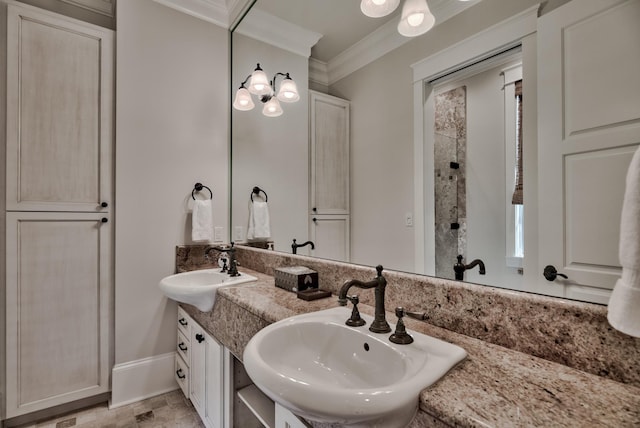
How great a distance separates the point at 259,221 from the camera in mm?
2111

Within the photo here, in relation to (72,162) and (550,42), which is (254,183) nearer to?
(72,162)

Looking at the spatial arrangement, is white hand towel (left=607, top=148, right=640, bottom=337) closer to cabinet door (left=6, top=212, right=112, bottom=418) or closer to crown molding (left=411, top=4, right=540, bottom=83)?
crown molding (left=411, top=4, right=540, bottom=83)

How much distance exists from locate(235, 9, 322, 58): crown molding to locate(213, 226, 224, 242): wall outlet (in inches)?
50.9

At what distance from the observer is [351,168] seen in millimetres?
1412

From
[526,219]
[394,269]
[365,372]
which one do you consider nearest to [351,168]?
[394,269]

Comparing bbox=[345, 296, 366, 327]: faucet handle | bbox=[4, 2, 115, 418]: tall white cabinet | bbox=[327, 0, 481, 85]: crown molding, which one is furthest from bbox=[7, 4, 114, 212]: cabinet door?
bbox=[345, 296, 366, 327]: faucet handle

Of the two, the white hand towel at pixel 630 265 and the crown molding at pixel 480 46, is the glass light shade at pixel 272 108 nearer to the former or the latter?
the crown molding at pixel 480 46

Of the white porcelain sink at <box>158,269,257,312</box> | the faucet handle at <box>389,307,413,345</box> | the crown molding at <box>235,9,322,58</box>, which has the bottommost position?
the white porcelain sink at <box>158,269,257,312</box>

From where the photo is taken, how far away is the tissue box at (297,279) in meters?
1.35

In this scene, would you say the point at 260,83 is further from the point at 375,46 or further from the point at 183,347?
the point at 183,347

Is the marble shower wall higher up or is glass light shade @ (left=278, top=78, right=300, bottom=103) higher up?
glass light shade @ (left=278, top=78, right=300, bottom=103)

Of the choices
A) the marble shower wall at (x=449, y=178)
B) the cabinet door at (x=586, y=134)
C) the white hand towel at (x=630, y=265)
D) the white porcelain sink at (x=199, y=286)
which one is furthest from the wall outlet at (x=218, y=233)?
the white hand towel at (x=630, y=265)

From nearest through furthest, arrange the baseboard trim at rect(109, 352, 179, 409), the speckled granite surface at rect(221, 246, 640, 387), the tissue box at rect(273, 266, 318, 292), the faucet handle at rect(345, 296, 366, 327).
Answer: the speckled granite surface at rect(221, 246, 640, 387)
the faucet handle at rect(345, 296, 366, 327)
the tissue box at rect(273, 266, 318, 292)
the baseboard trim at rect(109, 352, 179, 409)

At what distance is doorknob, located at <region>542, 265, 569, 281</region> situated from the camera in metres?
0.79
